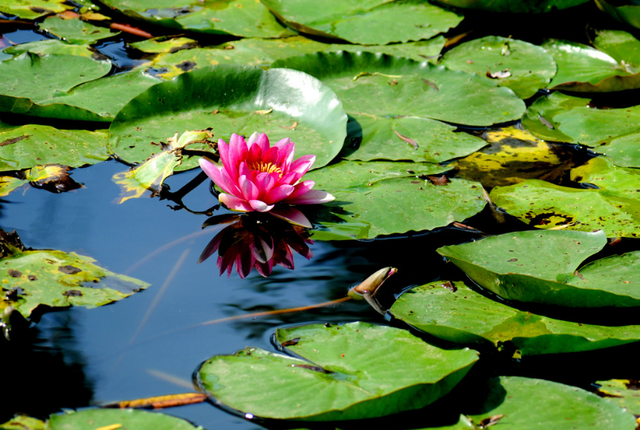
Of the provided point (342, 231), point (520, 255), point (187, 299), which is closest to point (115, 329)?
point (187, 299)

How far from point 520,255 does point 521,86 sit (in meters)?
1.64

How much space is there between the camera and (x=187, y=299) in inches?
67.1

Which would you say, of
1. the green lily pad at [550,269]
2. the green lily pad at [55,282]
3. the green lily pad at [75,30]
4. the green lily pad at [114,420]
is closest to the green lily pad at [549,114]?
the green lily pad at [550,269]

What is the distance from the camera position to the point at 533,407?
1.34 meters

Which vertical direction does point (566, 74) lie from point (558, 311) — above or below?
above

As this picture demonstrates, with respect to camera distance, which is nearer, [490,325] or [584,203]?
[490,325]

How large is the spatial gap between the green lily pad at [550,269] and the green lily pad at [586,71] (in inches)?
56.4

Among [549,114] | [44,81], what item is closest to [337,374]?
[549,114]

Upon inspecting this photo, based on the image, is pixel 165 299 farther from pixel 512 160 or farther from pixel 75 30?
pixel 75 30

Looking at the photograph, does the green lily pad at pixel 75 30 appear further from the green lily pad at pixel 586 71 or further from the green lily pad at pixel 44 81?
the green lily pad at pixel 586 71

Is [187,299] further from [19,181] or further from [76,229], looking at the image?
[19,181]

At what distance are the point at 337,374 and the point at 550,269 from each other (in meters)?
0.84

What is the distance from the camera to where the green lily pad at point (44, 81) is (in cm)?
250

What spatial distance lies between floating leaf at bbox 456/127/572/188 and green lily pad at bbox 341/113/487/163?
0.07 m
